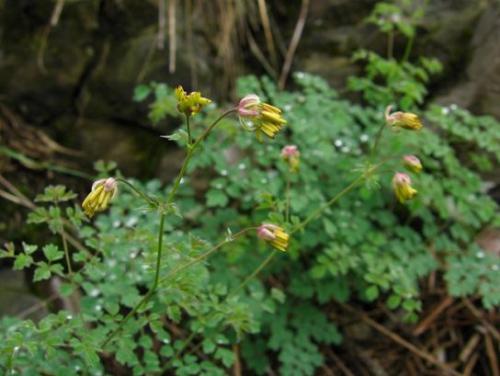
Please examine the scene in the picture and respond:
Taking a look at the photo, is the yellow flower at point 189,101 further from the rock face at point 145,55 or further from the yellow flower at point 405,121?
the rock face at point 145,55

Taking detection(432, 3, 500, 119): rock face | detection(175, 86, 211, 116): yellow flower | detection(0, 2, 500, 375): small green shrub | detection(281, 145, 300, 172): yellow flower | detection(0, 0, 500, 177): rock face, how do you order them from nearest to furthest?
detection(175, 86, 211, 116): yellow flower, detection(281, 145, 300, 172): yellow flower, detection(0, 2, 500, 375): small green shrub, detection(0, 0, 500, 177): rock face, detection(432, 3, 500, 119): rock face

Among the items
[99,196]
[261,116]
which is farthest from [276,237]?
[99,196]

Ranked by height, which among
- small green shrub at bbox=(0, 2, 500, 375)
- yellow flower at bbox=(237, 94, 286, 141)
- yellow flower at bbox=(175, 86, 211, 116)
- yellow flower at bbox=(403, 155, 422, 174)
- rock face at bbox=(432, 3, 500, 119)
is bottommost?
small green shrub at bbox=(0, 2, 500, 375)

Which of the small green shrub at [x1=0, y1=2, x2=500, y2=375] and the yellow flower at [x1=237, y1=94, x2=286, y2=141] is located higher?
the yellow flower at [x1=237, y1=94, x2=286, y2=141]

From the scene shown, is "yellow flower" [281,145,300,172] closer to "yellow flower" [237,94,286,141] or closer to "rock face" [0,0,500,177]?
"yellow flower" [237,94,286,141]

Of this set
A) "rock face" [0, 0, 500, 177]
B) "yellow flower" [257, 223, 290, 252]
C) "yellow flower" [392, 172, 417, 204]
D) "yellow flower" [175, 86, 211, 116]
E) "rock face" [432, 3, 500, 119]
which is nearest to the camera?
"yellow flower" [175, 86, 211, 116]

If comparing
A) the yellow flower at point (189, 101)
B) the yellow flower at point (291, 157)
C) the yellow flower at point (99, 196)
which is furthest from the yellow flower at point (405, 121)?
the yellow flower at point (99, 196)

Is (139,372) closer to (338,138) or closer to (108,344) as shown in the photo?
(108,344)

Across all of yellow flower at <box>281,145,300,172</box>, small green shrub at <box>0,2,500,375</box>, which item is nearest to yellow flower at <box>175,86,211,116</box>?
yellow flower at <box>281,145,300,172</box>
